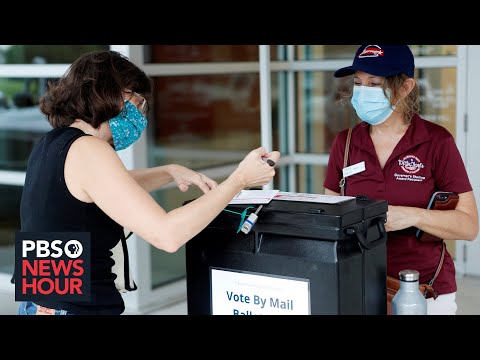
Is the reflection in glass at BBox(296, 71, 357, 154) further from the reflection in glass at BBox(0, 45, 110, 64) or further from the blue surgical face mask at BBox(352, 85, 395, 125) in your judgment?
the blue surgical face mask at BBox(352, 85, 395, 125)

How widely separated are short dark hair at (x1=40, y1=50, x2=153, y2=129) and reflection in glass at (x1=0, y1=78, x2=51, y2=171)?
326 cm

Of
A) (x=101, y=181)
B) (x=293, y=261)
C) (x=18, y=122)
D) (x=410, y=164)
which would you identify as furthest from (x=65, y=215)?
(x=18, y=122)

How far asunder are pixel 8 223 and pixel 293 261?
407cm

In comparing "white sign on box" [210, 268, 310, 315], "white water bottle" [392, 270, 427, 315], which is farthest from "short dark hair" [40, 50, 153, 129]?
"white water bottle" [392, 270, 427, 315]

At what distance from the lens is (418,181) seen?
7.61 feet

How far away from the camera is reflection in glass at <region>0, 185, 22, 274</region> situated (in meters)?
5.29

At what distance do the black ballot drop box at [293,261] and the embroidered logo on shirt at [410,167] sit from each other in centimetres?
46

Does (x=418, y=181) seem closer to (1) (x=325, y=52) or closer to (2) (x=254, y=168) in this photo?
(2) (x=254, y=168)

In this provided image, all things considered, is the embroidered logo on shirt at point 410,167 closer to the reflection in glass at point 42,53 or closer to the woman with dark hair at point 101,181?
the woman with dark hair at point 101,181

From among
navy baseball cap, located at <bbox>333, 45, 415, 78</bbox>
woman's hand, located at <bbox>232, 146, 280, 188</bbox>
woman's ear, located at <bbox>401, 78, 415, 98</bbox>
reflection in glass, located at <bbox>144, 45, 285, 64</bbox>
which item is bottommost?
woman's hand, located at <bbox>232, 146, 280, 188</bbox>

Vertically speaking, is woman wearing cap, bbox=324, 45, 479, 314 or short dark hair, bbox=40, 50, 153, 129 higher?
short dark hair, bbox=40, 50, 153, 129
